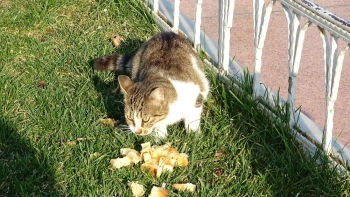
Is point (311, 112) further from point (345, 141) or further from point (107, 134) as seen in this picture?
point (107, 134)

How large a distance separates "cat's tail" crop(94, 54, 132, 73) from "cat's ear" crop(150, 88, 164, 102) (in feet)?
3.15

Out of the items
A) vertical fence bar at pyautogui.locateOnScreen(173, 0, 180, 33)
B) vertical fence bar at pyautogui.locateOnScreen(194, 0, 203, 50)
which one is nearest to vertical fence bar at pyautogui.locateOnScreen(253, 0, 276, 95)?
vertical fence bar at pyautogui.locateOnScreen(194, 0, 203, 50)

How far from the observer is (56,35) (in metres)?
5.93

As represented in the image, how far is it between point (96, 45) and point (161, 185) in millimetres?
2127

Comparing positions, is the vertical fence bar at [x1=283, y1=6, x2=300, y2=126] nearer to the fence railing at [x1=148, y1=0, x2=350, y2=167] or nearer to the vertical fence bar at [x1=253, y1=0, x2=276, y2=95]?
the fence railing at [x1=148, y1=0, x2=350, y2=167]

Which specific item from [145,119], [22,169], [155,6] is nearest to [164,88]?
[145,119]

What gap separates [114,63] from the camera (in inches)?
201

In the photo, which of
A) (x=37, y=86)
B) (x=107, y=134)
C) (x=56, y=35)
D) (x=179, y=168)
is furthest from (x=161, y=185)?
(x=56, y=35)

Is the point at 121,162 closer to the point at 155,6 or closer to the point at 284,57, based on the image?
the point at 284,57

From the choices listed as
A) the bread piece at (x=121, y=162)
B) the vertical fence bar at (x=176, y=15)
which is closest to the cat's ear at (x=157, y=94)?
the bread piece at (x=121, y=162)

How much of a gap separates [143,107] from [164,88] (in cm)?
19

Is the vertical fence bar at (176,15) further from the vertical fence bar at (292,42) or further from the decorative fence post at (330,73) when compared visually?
the decorative fence post at (330,73)

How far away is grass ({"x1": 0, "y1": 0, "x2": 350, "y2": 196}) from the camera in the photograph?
3811 millimetres

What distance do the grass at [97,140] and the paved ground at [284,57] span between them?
485mm
